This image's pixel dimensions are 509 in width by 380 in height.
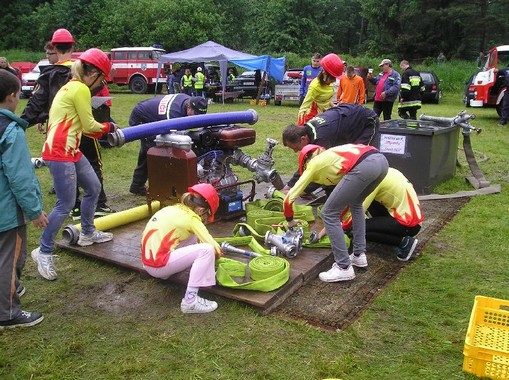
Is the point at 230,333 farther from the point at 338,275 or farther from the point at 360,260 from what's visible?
the point at 360,260

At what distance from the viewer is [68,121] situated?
4.23 meters

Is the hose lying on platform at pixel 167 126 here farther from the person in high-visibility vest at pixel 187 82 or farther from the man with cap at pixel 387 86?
the person in high-visibility vest at pixel 187 82

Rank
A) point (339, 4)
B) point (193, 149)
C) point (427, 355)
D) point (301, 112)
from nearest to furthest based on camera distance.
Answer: point (427, 355), point (193, 149), point (301, 112), point (339, 4)

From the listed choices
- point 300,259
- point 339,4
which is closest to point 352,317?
point 300,259

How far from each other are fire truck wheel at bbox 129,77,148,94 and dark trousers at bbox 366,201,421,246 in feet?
72.7

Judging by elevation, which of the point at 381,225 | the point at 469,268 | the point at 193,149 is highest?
the point at 193,149

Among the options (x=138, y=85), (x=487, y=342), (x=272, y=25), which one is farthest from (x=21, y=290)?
(x=272, y=25)

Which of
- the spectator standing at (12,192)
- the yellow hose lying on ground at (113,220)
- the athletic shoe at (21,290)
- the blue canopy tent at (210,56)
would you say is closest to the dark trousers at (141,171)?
the yellow hose lying on ground at (113,220)

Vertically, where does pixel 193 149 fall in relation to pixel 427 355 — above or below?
above

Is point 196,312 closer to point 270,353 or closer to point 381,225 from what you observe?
point 270,353

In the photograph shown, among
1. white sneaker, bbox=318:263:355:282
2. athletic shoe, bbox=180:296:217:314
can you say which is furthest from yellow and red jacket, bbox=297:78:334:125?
athletic shoe, bbox=180:296:217:314

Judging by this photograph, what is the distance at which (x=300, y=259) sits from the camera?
14.4ft

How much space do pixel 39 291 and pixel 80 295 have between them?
0.36 meters

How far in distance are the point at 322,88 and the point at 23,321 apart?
4.29 m
